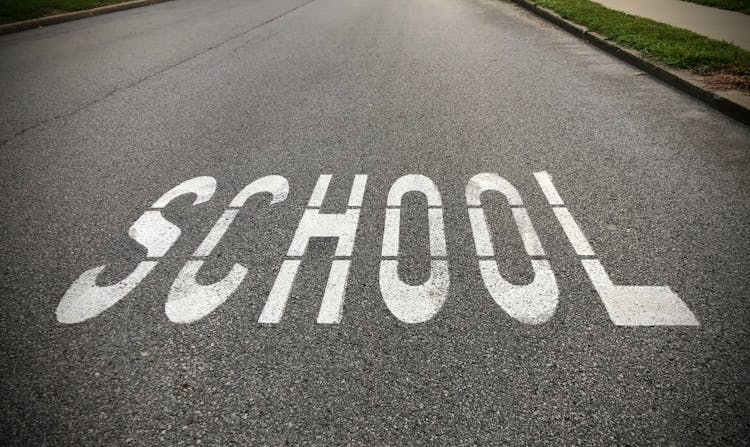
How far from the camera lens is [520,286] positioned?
2387mm

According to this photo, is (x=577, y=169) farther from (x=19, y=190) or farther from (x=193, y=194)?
(x=19, y=190)

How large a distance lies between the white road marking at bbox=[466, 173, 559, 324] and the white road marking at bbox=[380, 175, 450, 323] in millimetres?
229

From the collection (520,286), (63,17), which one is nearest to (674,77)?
(520,286)

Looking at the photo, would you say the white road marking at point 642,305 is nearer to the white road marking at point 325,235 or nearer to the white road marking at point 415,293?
the white road marking at point 415,293

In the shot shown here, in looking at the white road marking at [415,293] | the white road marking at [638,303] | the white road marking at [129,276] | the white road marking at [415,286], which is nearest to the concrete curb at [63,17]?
the white road marking at [129,276]

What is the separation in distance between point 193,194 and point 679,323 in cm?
318

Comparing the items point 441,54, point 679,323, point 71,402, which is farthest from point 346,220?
point 441,54

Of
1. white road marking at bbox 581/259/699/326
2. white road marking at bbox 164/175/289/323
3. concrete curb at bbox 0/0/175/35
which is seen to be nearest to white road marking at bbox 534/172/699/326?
white road marking at bbox 581/259/699/326

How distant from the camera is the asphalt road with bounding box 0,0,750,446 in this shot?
1796mm

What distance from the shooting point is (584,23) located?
320 inches

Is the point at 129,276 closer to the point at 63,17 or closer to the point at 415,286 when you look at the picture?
the point at 415,286

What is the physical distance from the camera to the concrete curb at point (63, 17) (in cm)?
1066

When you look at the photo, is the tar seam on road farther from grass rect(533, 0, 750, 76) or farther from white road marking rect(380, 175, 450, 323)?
grass rect(533, 0, 750, 76)

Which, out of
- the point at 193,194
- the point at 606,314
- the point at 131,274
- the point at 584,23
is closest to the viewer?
the point at 606,314
